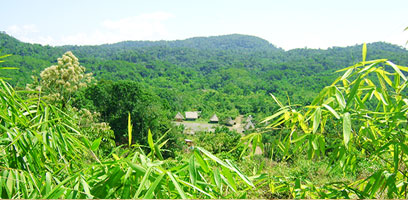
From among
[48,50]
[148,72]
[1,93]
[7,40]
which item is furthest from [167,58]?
[1,93]

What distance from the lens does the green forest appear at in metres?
0.72

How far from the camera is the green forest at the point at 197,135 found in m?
0.72

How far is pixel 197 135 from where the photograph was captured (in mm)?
20984

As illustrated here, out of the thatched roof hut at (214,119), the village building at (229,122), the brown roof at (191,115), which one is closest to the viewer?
the village building at (229,122)

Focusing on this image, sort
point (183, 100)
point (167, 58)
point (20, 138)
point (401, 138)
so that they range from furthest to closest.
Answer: point (167, 58) < point (183, 100) < point (20, 138) < point (401, 138)

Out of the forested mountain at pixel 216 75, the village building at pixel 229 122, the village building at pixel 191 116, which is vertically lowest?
the village building at pixel 229 122

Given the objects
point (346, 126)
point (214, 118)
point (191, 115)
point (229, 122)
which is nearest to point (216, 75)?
point (214, 118)

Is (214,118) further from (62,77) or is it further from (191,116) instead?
(62,77)

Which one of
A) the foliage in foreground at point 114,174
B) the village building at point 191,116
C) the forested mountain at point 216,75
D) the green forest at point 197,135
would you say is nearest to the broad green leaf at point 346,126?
the green forest at point 197,135

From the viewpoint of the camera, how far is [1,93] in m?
0.92

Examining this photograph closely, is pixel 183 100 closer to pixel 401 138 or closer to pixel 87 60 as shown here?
pixel 87 60

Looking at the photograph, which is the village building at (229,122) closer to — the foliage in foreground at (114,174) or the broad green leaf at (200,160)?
the foliage in foreground at (114,174)

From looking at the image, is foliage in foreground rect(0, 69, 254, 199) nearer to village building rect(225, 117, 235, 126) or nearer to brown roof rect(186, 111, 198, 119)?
village building rect(225, 117, 235, 126)

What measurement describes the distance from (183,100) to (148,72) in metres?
17.5
